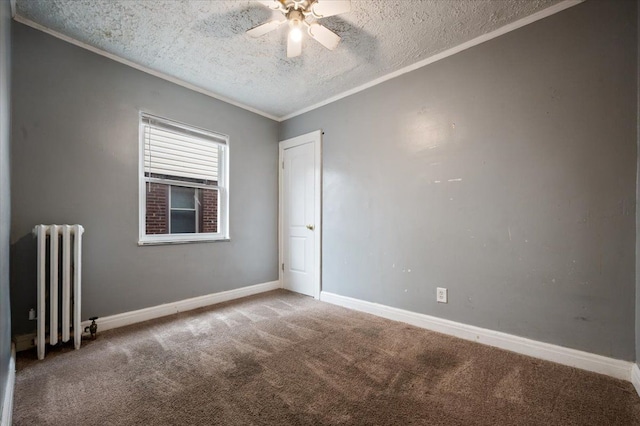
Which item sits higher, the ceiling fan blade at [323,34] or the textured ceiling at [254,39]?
the textured ceiling at [254,39]

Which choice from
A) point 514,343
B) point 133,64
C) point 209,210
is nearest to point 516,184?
point 514,343

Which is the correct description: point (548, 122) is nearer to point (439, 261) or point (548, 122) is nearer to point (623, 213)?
point (623, 213)

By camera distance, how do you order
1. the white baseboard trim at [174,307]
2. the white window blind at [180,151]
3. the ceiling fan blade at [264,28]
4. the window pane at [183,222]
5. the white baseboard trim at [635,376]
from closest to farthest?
the white baseboard trim at [635,376], the ceiling fan blade at [264,28], the white baseboard trim at [174,307], the white window blind at [180,151], the window pane at [183,222]

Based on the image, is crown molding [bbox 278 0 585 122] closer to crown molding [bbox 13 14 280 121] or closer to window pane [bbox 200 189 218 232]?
crown molding [bbox 13 14 280 121]

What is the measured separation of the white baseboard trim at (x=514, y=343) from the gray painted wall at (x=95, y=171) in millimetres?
2109

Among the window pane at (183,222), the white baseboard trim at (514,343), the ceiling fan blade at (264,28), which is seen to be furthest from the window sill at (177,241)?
the ceiling fan blade at (264,28)

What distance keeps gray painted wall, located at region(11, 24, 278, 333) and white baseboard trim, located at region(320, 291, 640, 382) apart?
211cm

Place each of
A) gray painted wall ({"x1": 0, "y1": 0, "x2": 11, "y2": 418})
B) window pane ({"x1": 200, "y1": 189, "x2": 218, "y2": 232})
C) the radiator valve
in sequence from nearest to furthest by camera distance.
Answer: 1. gray painted wall ({"x1": 0, "y1": 0, "x2": 11, "y2": 418})
2. the radiator valve
3. window pane ({"x1": 200, "y1": 189, "x2": 218, "y2": 232})

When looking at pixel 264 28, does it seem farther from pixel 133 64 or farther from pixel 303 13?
Result: pixel 133 64

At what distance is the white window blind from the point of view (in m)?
2.86

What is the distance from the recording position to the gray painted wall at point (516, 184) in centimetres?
179

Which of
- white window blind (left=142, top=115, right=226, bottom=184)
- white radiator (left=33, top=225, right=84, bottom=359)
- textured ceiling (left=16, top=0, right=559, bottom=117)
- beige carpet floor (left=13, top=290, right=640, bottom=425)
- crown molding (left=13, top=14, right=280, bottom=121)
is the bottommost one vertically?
beige carpet floor (left=13, top=290, right=640, bottom=425)

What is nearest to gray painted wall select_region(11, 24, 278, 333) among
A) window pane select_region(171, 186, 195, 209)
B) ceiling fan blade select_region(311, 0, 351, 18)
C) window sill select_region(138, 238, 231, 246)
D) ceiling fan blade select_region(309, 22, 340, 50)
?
window sill select_region(138, 238, 231, 246)

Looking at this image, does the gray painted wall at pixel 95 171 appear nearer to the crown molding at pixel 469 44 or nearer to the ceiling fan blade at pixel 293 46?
the ceiling fan blade at pixel 293 46
